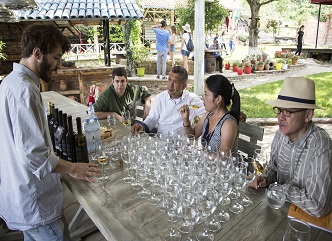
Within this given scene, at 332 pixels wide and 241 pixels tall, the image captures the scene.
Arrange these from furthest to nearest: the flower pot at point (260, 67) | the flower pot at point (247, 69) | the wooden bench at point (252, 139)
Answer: the flower pot at point (260, 67), the flower pot at point (247, 69), the wooden bench at point (252, 139)

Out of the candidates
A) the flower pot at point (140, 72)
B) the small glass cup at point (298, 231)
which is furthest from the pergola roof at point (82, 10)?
the small glass cup at point (298, 231)

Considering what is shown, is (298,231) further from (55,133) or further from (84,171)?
(55,133)

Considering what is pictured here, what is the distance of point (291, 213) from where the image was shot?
154cm

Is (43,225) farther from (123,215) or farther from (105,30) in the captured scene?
(105,30)

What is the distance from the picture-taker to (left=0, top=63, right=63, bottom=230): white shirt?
158cm

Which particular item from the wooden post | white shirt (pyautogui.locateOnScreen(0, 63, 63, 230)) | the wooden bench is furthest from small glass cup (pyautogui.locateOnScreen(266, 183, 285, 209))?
the wooden post

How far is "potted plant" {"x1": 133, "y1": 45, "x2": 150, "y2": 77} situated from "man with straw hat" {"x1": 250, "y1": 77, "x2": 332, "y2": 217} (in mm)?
8893

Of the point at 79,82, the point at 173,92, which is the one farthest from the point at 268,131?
the point at 79,82

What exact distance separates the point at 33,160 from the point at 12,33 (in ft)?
26.5

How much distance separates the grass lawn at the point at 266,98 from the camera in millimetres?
6730

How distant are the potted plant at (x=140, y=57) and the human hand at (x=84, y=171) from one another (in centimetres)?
877

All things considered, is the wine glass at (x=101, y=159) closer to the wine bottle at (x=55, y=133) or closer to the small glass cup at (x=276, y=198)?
the wine bottle at (x=55, y=133)

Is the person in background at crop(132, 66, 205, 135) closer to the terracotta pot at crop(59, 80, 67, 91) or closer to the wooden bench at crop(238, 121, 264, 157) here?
the wooden bench at crop(238, 121, 264, 157)

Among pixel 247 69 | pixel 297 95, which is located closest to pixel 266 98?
pixel 247 69
